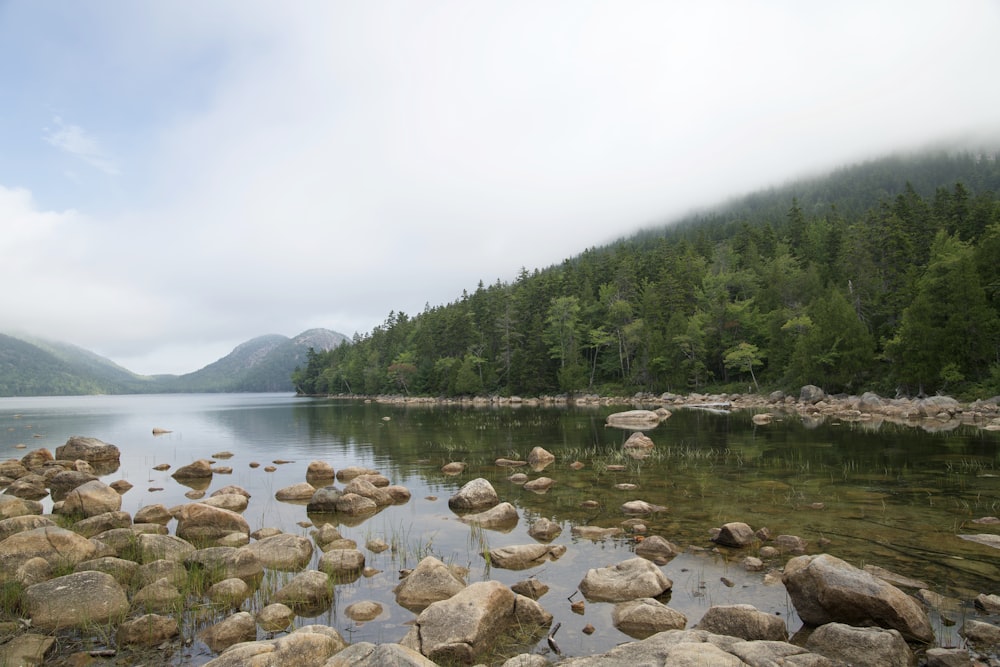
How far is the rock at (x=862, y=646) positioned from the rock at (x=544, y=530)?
752 cm

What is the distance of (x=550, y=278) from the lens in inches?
4715

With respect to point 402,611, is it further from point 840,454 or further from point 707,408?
point 707,408

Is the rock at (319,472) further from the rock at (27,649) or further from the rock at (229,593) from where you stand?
the rock at (27,649)

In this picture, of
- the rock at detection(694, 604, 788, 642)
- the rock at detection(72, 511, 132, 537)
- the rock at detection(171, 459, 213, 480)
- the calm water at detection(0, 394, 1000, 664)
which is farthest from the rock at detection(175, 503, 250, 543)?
the rock at detection(694, 604, 788, 642)

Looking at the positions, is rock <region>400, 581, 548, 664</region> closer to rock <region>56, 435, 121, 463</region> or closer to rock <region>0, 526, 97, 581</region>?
rock <region>0, 526, 97, 581</region>

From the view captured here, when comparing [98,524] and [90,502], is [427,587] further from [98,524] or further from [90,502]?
[90,502]

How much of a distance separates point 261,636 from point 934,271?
63575mm

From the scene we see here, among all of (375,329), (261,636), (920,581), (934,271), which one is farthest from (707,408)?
(375,329)

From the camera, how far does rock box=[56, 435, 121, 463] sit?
33.7 m

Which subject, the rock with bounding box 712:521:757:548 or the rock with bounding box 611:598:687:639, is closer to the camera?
the rock with bounding box 611:598:687:639

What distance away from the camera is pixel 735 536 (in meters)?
13.1

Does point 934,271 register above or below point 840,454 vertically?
above

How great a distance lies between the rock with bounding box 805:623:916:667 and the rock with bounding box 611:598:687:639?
2.05 m

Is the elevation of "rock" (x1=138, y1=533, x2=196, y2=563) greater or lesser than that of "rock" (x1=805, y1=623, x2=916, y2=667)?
greater
